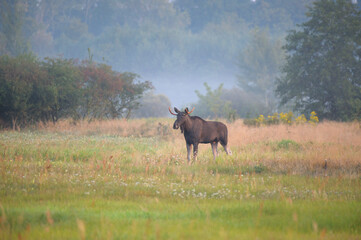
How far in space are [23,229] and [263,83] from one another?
7606 centimetres

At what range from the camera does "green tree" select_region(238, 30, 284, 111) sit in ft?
260

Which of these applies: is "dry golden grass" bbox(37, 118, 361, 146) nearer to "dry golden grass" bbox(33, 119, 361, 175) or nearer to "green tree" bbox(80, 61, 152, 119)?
"dry golden grass" bbox(33, 119, 361, 175)

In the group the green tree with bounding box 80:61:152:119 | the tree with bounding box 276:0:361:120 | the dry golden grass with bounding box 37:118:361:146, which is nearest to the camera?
the dry golden grass with bounding box 37:118:361:146

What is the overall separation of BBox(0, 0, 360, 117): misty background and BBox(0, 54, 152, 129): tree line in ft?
160

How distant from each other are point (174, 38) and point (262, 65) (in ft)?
151

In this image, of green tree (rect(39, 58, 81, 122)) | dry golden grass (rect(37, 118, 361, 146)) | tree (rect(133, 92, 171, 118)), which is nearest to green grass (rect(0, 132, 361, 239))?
dry golden grass (rect(37, 118, 361, 146))

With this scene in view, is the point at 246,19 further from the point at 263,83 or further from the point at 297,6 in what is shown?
the point at 263,83

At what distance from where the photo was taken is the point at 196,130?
14938 millimetres

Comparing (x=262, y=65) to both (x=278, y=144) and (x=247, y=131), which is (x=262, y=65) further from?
(x=278, y=144)

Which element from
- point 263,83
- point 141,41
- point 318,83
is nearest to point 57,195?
point 318,83

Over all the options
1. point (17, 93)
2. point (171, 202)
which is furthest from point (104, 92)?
point (171, 202)

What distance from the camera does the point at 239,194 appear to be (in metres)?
9.03

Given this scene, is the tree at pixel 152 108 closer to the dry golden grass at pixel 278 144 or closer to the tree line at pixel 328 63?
the tree line at pixel 328 63

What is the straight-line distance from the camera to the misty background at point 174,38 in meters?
86.2
